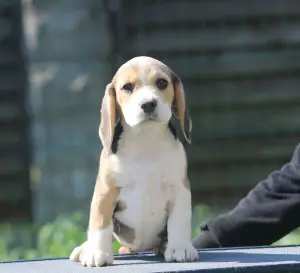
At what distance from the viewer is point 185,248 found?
160cm

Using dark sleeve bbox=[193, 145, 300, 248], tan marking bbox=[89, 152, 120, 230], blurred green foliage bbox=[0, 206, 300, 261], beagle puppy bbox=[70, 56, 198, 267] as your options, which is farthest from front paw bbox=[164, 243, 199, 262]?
blurred green foliage bbox=[0, 206, 300, 261]

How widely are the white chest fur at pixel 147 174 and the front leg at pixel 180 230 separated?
0.04 feet

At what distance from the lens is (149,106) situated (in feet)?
5.03

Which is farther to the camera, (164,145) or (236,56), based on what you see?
(236,56)

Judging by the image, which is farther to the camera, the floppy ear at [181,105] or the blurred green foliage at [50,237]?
the blurred green foliage at [50,237]

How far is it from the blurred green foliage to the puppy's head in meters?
1.22

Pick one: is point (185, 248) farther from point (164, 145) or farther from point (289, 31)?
point (289, 31)

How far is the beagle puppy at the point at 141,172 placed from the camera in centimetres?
158

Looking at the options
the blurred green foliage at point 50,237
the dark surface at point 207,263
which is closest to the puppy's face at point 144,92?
the dark surface at point 207,263

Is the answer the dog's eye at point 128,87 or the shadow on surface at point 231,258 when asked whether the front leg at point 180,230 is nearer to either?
the shadow on surface at point 231,258

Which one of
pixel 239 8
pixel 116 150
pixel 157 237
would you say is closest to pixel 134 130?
pixel 116 150

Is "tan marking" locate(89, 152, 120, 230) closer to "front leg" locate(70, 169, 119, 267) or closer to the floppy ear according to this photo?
"front leg" locate(70, 169, 119, 267)

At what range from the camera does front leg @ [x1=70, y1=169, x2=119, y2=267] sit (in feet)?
5.16

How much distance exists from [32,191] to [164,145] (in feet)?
7.50
